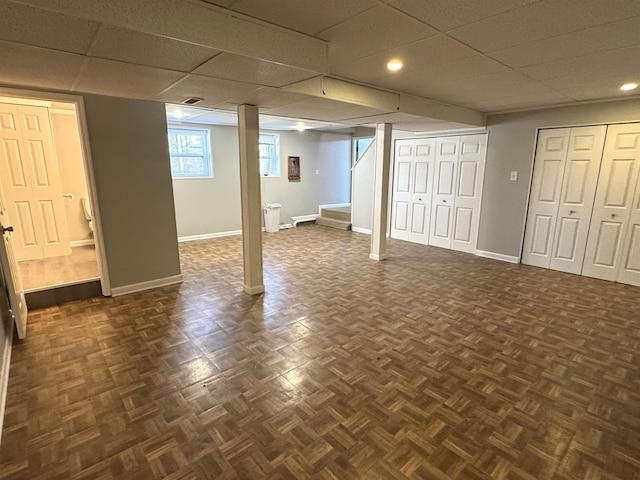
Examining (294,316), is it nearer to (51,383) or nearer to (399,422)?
(399,422)

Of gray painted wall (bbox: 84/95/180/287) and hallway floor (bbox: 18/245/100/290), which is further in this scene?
hallway floor (bbox: 18/245/100/290)

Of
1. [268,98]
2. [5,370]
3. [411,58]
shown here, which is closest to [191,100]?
[268,98]

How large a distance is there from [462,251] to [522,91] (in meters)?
2.90

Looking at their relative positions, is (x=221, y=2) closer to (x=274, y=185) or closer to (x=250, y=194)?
(x=250, y=194)

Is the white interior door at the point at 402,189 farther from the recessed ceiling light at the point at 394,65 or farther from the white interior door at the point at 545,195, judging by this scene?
the recessed ceiling light at the point at 394,65

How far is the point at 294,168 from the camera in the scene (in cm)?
811

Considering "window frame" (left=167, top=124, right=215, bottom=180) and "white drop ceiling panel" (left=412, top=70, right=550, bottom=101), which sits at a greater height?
"white drop ceiling panel" (left=412, top=70, right=550, bottom=101)

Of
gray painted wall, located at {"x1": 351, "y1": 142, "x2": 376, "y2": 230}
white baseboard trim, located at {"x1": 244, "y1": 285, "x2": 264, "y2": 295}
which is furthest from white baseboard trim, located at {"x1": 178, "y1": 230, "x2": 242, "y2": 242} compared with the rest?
white baseboard trim, located at {"x1": 244, "y1": 285, "x2": 264, "y2": 295}

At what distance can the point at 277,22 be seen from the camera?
1.98m

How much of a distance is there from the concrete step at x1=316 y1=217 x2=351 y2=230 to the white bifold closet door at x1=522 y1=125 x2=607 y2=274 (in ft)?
12.1

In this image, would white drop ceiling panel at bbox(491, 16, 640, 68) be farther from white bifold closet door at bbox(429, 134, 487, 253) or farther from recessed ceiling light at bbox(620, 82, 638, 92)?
white bifold closet door at bbox(429, 134, 487, 253)

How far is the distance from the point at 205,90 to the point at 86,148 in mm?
1583

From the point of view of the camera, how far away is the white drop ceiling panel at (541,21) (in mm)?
1721

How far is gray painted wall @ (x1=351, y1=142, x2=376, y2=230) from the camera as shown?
6.91 m
